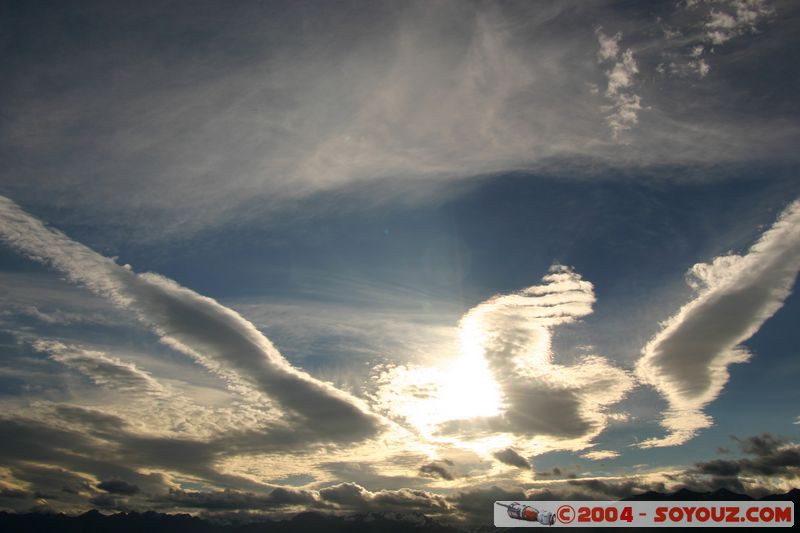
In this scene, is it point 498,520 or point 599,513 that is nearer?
point 498,520

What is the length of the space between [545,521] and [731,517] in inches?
2178

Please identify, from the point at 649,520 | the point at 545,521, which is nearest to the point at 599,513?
the point at 545,521

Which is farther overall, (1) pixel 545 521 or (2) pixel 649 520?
(2) pixel 649 520

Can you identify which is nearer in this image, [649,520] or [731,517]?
[731,517]

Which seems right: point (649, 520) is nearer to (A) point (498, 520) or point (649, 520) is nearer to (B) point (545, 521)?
(B) point (545, 521)

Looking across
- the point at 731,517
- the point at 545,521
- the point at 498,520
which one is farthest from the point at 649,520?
the point at 498,520

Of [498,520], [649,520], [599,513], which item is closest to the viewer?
[498,520]

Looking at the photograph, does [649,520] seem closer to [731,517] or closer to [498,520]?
[731,517]

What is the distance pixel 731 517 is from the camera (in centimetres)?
13588

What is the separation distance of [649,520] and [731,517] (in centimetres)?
2888

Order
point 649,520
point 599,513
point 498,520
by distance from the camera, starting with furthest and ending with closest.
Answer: point 649,520 < point 599,513 < point 498,520

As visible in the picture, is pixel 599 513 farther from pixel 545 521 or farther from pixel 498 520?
pixel 498 520

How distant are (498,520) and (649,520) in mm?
66657

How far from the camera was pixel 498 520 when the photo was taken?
131000mm
